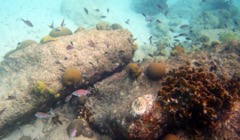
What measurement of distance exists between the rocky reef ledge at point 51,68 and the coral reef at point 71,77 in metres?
0.11

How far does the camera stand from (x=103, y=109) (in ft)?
20.8

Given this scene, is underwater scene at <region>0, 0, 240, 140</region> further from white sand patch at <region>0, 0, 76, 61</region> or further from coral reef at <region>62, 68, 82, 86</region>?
white sand patch at <region>0, 0, 76, 61</region>

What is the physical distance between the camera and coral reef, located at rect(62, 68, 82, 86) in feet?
21.8

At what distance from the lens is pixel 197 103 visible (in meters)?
4.61

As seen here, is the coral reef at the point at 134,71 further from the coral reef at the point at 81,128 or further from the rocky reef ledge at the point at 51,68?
the coral reef at the point at 81,128

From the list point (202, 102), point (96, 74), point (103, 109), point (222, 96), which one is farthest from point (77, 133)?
point (222, 96)

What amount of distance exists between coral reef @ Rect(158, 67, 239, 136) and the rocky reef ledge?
330 centimetres

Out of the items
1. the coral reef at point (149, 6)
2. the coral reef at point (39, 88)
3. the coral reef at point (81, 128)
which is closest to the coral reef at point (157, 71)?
the coral reef at point (81, 128)

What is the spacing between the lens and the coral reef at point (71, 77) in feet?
21.8

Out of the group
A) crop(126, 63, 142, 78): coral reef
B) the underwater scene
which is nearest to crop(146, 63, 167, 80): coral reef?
the underwater scene

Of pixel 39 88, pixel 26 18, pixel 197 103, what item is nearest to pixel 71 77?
pixel 39 88

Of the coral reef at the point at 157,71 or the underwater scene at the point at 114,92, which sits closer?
the underwater scene at the point at 114,92

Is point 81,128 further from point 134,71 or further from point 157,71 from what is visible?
point 157,71

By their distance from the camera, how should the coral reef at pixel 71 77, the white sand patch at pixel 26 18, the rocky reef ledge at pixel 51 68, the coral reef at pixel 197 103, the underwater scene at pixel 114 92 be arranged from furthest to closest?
Result: the white sand patch at pixel 26 18, the coral reef at pixel 71 77, the rocky reef ledge at pixel 51 68, the underwater scene at pixel 114 92, the coral reef at pixel 197 103
